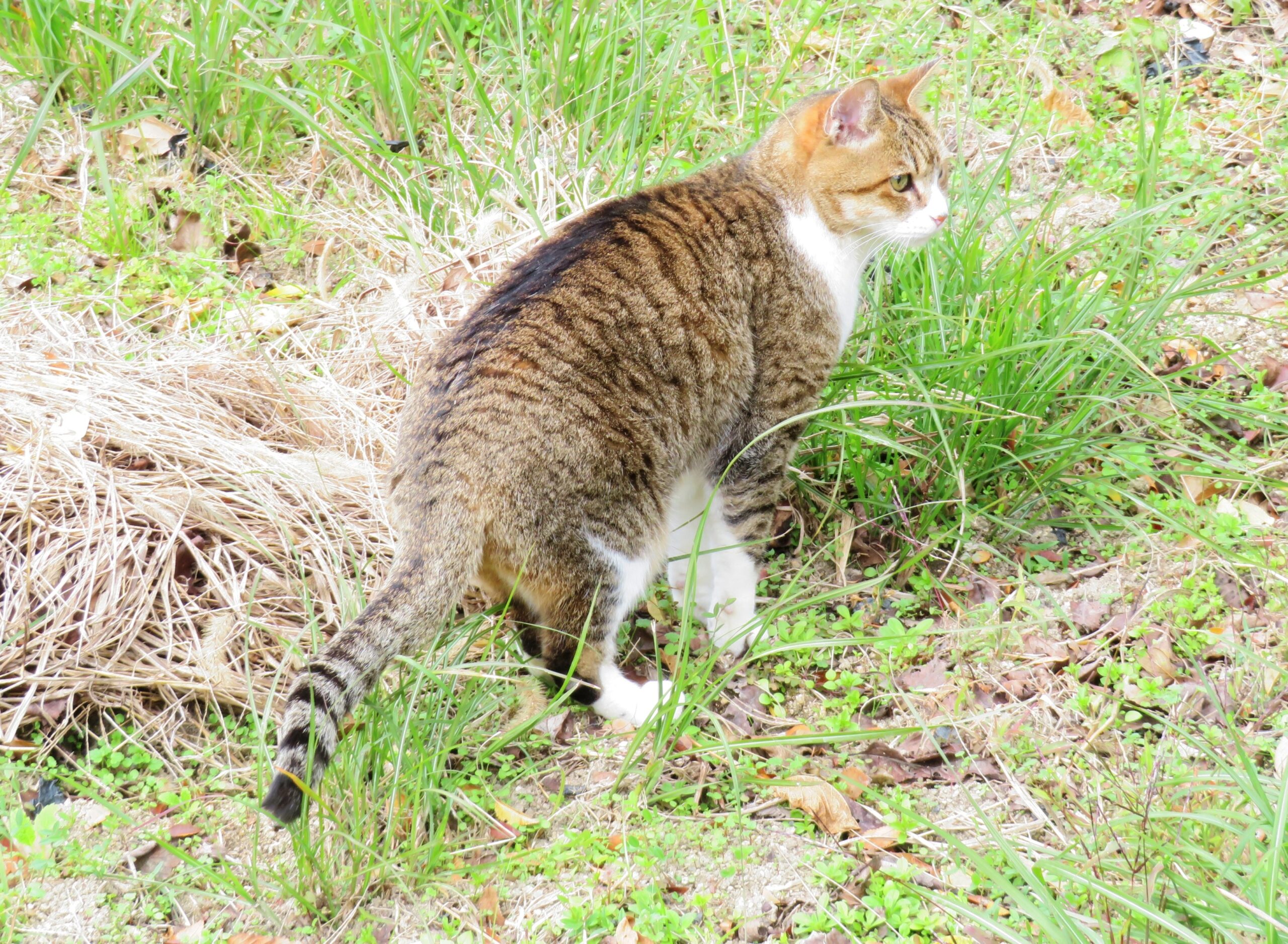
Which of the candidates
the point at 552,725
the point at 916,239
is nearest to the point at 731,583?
the point at 552,725

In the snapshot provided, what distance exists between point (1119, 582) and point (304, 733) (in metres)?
2.28

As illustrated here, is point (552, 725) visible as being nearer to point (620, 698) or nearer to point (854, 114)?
point (620, 698)

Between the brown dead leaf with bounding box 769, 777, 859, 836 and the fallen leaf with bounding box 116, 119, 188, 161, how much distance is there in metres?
3.71

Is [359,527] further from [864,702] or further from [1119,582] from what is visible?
[1119,582]

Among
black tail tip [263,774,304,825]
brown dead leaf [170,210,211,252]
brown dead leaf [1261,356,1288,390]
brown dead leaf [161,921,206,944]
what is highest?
brown dead leaf [170,210,211,252]

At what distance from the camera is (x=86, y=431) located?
3211mm

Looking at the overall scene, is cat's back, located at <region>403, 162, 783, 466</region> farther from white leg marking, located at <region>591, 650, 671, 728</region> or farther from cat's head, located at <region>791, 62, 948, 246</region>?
white leg marking, located at <region>591, 650, 671, 728</region>

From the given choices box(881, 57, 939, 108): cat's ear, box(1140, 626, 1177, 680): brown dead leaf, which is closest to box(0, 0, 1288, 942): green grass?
box(1140, 626, 1177, 680): brown dead leaf

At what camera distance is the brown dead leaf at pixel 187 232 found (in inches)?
170

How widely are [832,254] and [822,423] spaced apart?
0.52 metres

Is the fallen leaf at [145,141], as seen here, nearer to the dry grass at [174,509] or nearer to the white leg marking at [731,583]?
the dry grass at [174,509]

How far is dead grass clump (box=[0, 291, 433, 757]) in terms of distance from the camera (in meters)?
2.79

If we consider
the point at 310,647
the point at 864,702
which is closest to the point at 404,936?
the point at 310,647

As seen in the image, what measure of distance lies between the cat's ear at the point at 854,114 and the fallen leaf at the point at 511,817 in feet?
6.82
